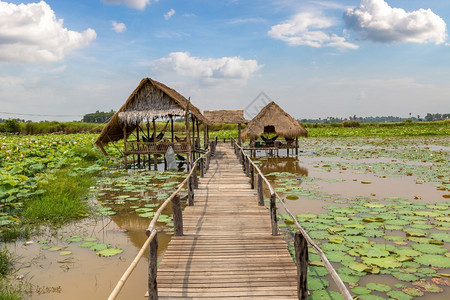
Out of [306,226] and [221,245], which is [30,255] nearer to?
[221,245]

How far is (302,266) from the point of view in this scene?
135 inches

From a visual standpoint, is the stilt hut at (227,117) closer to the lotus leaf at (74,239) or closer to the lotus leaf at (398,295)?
the lotus leaf at (74,239)

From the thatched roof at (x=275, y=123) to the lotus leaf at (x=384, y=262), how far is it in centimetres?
1629

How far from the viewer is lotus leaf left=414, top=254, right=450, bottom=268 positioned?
494 cm

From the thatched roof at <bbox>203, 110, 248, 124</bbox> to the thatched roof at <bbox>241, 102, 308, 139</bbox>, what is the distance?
95 cm

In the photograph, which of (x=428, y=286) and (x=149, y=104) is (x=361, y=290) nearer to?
(x=428, y=286)

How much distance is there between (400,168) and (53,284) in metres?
13.7

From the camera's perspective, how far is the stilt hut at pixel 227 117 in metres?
22.4

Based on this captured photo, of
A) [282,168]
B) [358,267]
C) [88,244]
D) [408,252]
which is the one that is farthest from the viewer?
[282,168]

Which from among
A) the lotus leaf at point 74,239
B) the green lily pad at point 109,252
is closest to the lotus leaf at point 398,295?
the green lily pad at point 109,252

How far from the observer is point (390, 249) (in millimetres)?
5555

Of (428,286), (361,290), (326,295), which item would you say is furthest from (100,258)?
(428,286)

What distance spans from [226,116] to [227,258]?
19.0 m

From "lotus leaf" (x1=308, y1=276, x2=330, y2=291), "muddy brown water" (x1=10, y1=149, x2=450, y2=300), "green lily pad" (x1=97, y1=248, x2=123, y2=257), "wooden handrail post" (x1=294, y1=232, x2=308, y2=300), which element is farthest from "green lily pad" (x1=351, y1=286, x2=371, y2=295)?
"green lily pad" (x1=97, y1=248, x2=123, y2=257)
